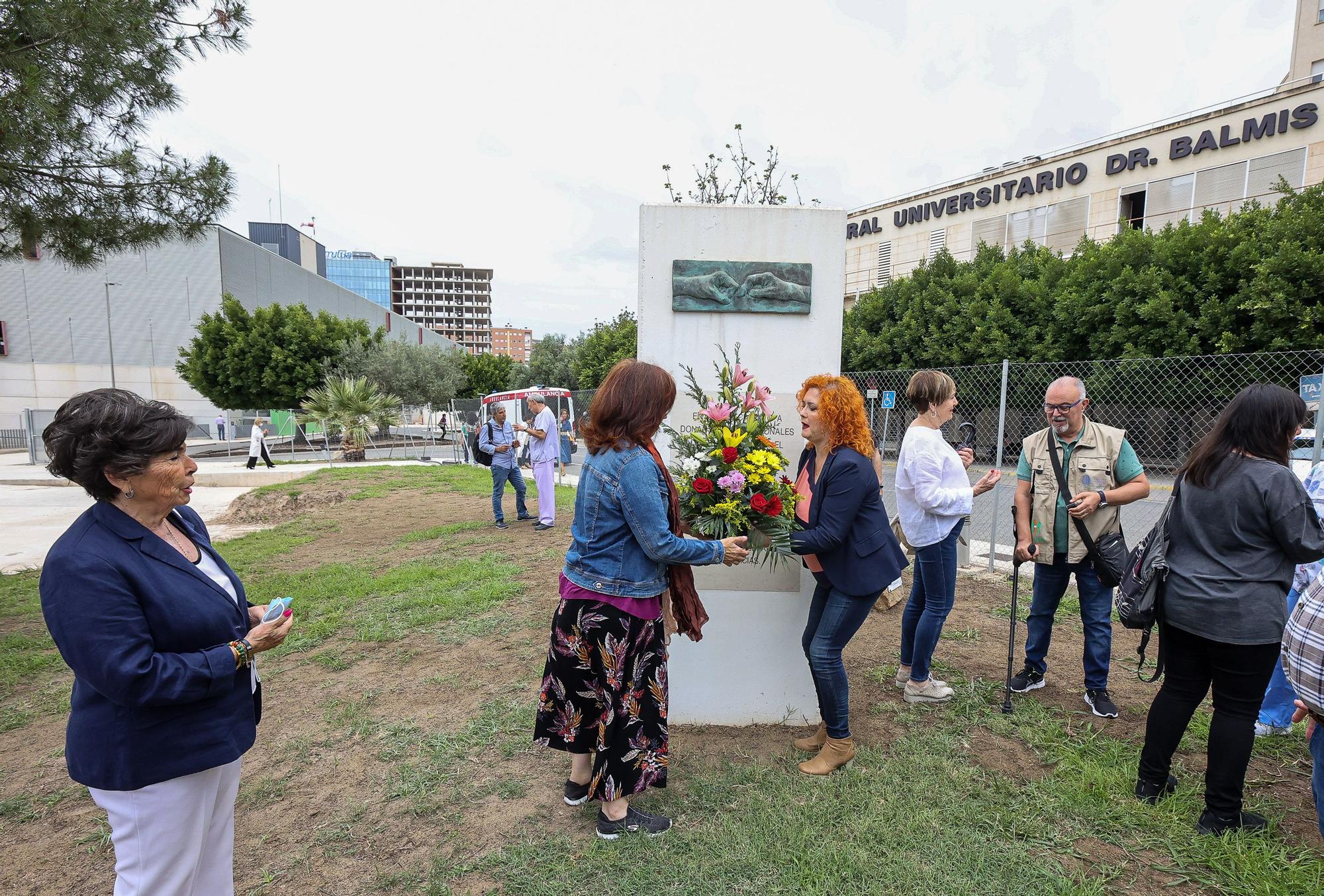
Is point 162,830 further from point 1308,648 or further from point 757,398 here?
point 1308,648

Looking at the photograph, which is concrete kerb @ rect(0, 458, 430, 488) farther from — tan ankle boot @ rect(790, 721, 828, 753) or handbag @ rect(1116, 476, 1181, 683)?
handbag @ rect(1116, 476, 1181, 683)

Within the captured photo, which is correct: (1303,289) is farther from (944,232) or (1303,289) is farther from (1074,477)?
(944,232)

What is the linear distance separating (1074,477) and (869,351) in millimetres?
17462

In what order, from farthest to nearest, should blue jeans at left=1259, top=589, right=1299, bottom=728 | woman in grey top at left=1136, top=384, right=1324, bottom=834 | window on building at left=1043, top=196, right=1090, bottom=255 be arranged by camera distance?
window on building at left=1043, top=196, right=1090, bottom=255 < blue jeans at left=1259, top=589, right=1299, bottom=728 < woman in grey top at left=1136, top=384, right=1324, bottom=834

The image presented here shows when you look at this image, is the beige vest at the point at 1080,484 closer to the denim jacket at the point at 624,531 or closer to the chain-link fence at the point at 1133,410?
the denim jacket at the point at 624,531

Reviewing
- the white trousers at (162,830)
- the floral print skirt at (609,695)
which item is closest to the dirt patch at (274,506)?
the floral print skirt at (609,695)

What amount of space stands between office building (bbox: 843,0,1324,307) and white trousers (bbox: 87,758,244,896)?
2067 cm

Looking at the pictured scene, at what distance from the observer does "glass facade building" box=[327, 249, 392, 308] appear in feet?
373

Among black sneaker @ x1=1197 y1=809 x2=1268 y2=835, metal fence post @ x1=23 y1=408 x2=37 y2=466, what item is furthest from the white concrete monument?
metal fence post @ x1=23 y1=408 x2=37 y2=466

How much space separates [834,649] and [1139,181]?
81.9ft

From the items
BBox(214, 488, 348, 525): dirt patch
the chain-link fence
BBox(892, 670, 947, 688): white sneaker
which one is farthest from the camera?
BBox(214, 488, 348, 525): dirt patch

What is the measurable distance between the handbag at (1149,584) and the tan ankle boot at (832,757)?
1.26 meters

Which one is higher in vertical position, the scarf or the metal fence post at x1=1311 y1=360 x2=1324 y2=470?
the metal fence post at x1=1311 y1=360 x2=1324 y2=470

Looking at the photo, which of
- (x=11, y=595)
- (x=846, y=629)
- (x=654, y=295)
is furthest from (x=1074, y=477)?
(x=11, y=595)
